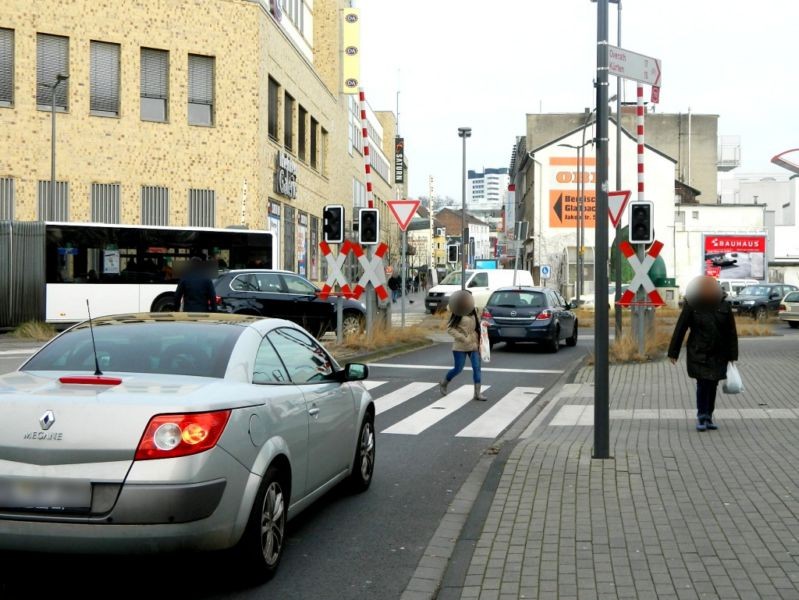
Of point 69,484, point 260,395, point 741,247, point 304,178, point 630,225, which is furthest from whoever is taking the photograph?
point 741,247

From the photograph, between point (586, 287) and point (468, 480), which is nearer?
point (468, 480)

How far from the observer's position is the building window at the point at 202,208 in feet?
112

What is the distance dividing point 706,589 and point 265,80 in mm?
33185

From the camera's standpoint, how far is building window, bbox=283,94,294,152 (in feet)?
133

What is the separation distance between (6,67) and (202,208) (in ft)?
24.8

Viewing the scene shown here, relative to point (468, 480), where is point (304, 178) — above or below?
above

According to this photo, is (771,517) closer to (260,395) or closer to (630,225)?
(260,395)

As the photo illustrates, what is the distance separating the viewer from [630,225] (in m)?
16.8

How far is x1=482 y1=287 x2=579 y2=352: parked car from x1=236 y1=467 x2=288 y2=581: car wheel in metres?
17.0

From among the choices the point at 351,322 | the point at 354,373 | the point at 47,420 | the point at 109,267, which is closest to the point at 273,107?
the point at 109,267

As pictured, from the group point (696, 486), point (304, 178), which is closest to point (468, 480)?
point (696, 486)

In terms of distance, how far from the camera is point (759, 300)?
39844 millimetres

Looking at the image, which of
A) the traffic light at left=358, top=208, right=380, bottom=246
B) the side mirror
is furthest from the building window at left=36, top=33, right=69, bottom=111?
the side mirror

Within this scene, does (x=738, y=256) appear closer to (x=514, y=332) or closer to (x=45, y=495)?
(x=514, y=332)
